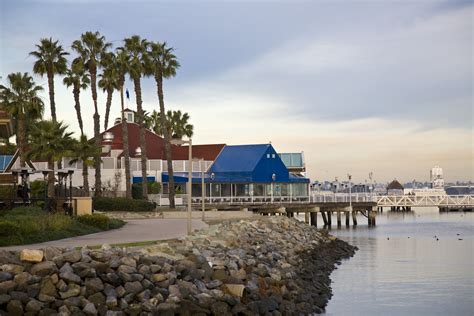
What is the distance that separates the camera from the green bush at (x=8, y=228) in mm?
24578

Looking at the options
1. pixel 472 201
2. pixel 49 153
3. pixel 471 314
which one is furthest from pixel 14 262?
pixel 472 201

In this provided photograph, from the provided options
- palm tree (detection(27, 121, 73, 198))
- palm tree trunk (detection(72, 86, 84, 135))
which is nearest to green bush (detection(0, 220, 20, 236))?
palm tree (detection(27, 121, 73, 198))

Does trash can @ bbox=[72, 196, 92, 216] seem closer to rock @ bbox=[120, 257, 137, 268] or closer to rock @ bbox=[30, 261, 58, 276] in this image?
rock @ bbox=[120, 257, 137, 268]

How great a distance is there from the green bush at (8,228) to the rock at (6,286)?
27.9ft

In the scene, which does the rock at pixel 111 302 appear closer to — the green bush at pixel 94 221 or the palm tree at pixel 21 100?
the green bush at pixel 94 221

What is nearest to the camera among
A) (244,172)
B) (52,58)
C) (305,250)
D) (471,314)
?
(471,314)

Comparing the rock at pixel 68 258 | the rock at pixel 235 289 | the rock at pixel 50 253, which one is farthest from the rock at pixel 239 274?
the rock at pixel 50 253

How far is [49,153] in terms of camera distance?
166ft

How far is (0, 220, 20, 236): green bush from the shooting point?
24.6 metres

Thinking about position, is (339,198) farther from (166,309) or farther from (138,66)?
(166,309)

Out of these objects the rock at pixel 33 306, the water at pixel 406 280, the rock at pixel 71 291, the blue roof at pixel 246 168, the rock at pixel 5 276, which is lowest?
the water at pixel 406 280

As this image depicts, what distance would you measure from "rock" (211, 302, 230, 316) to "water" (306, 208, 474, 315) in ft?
23.7

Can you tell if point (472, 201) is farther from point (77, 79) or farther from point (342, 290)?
point (342, 290)

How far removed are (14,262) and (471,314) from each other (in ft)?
54.7
